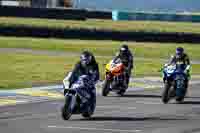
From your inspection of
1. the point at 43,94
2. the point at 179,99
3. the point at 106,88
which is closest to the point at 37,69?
the point at 43,94

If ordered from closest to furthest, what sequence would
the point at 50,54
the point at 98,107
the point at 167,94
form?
the point at 98,107
the point at 167,94
the point at 50,54

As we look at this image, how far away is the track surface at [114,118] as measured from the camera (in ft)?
56.7

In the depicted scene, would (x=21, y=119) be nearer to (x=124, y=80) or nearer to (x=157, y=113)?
(x=157, y=113)


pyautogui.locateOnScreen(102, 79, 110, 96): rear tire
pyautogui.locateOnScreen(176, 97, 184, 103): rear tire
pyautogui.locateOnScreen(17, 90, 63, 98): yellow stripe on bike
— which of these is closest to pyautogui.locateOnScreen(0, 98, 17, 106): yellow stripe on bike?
pyautogui.locateOnScreen(17, 90, 63, 98): yellow stripe on bike

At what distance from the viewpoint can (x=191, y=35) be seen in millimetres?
59906

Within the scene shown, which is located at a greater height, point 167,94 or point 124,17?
point 167,94

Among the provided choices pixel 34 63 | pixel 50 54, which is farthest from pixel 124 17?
pixel 34 63

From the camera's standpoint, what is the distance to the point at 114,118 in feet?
64.5

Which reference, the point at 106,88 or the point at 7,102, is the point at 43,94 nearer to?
the point at 106,88

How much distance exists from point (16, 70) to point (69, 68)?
3.29 meters

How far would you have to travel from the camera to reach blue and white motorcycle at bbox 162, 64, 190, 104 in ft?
79.5

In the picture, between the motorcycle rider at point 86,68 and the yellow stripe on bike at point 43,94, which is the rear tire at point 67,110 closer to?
the motorcycle rider at point 86,68

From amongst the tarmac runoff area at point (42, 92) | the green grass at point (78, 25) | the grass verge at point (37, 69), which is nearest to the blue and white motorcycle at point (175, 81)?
the tarmac runoff area at point (42, 92)

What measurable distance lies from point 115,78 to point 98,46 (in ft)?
98.8
